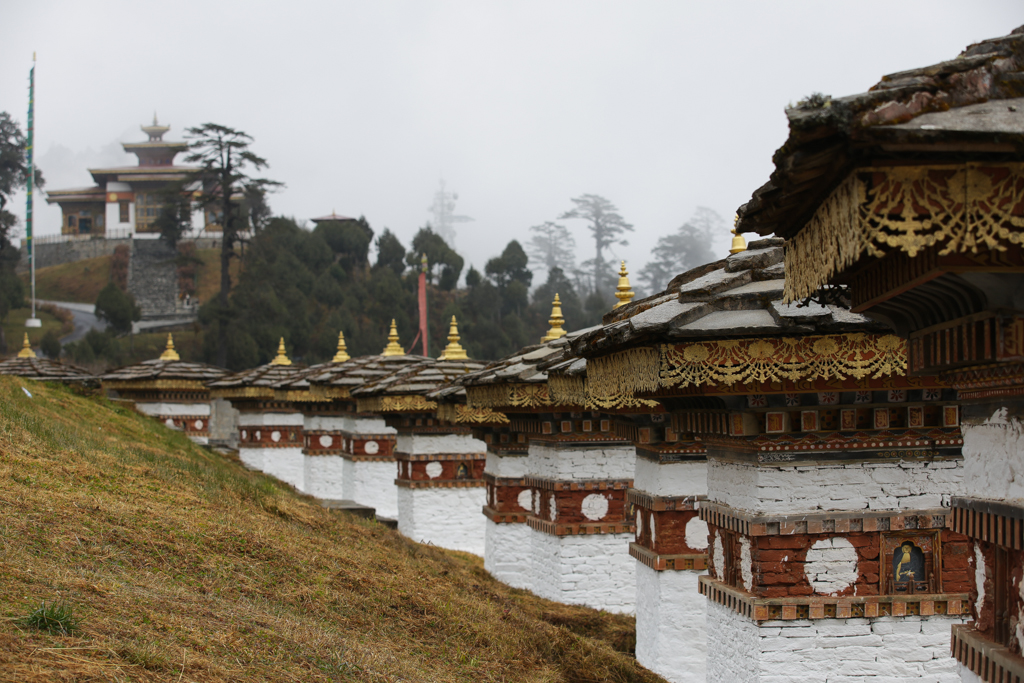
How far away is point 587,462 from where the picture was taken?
396 inches

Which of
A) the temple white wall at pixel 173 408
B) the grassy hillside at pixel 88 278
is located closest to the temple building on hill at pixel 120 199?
the grassy hillside at pixel 88 278

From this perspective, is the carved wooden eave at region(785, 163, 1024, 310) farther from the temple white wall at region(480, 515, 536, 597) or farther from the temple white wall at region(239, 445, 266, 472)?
the temple white wall at region(239, 445, 266, 472)

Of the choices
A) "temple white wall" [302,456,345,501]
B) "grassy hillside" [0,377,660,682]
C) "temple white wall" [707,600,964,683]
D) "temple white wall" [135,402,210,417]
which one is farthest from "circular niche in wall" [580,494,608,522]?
"temple white wall" [135,402,210,417]

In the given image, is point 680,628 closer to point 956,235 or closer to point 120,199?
point 956,235

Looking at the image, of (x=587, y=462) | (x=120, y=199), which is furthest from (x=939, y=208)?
(x=120, y=199)

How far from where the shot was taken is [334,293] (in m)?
48.7

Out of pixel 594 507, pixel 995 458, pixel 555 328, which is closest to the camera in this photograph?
pixel 995 458

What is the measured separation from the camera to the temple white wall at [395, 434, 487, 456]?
49.4ft

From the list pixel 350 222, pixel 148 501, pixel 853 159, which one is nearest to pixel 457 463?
pixel 148 501

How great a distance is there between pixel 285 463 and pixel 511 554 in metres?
13.3

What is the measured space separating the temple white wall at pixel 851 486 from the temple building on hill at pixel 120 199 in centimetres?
6227

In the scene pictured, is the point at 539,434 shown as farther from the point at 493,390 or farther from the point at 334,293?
the point at 334,293

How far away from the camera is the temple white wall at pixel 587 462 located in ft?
32.9

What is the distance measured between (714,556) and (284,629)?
8.81 feet
